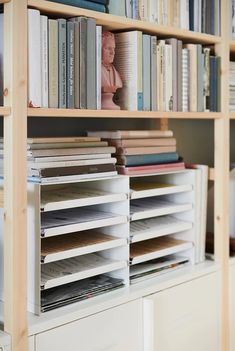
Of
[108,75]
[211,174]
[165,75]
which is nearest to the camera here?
[108,75]

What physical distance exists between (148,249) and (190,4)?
845 mm

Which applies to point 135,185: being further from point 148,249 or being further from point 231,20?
point 231,20

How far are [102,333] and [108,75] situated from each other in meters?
0.75

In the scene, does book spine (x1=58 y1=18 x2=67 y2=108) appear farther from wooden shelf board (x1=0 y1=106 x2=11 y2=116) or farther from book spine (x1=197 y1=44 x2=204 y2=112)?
book spine (x1=197 y1=44 x2=204 y2=112)

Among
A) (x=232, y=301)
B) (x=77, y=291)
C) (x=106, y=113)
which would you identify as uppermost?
(x=106, y=113)

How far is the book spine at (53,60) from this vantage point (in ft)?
4.68

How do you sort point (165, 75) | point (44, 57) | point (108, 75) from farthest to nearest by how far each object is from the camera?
point (165, 75)
point (108, 75)
point (44, 57)

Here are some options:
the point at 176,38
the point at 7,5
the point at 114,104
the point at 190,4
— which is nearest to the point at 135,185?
the point at 114,104

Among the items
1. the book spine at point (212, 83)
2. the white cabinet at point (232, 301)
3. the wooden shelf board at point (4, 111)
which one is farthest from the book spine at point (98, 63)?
the white cabinet at point (232, 301)

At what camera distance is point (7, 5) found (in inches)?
51.8

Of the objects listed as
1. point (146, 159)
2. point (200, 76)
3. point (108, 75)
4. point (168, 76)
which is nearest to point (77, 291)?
point (146, 159)

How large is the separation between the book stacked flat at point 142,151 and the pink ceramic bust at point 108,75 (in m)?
0.14

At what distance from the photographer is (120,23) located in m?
1.61

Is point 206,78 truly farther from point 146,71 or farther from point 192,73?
point 146,71
